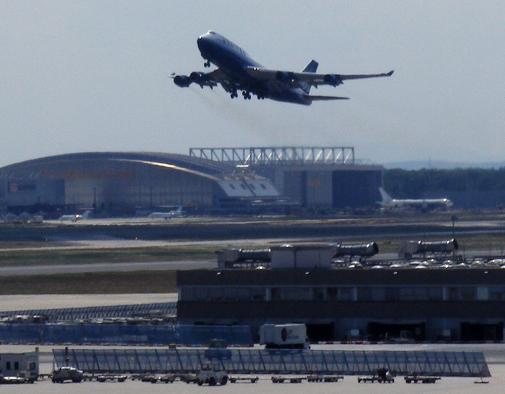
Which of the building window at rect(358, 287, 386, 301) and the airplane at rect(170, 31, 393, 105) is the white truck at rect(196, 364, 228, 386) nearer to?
the building window at rect(358, 287, 386, 301)

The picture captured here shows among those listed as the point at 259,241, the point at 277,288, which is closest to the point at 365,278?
the point at 277,288

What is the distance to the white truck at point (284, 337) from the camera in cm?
6931

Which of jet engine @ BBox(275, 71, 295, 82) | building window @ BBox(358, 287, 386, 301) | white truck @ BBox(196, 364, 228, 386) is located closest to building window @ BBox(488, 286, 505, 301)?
building window @ BBox(358, 287, 386, 301)

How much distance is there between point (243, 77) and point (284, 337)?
120 ft

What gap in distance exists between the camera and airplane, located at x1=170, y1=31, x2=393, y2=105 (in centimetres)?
10244

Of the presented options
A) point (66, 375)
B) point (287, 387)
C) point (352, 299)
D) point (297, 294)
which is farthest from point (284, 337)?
point (297, 294)

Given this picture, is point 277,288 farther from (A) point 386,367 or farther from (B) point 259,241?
(B) point 259,241

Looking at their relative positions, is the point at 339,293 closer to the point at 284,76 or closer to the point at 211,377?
the point at 211,377

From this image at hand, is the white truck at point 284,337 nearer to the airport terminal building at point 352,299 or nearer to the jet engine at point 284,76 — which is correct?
the airport terminal building at point 352,299

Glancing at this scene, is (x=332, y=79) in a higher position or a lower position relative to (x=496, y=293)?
higher

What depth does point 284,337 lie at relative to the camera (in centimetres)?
6956

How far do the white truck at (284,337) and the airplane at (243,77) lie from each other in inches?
1295

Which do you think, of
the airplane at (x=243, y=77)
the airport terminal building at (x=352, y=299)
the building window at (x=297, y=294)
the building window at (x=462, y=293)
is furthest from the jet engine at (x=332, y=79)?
the building window at (x=462, y=293)

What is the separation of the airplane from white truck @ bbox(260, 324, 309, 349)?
108ft
